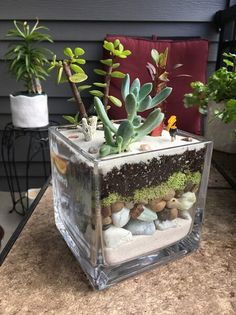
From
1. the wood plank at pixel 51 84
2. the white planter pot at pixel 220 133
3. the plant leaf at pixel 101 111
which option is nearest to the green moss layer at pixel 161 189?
the plant leaf at pixel 101 111

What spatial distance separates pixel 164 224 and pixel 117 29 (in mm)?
1410

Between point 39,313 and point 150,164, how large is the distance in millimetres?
270

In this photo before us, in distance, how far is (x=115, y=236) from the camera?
0.42 metres

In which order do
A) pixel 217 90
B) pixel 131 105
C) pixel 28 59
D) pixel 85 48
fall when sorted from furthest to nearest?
pixel 85 48
pixel 28 59
pixel 217 90
pixel 131 105

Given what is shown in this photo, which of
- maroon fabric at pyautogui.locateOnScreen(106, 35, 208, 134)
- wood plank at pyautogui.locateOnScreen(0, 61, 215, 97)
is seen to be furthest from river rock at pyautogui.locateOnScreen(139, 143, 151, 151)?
wood plank at pyautogui.locateOnScreen(0, 61, 215, 97)

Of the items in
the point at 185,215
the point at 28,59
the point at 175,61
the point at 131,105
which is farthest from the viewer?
the point at 175,61

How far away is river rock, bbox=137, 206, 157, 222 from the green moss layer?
0.9 inches

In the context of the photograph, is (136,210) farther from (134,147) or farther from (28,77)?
(28,77)

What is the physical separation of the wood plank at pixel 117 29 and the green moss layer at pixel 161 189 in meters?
1.35

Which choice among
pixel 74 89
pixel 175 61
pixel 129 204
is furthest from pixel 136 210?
pixel 175 61

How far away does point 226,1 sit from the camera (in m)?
1.51

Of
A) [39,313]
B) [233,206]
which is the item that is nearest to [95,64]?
[233,206]

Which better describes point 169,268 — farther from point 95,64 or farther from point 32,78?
point 95,64

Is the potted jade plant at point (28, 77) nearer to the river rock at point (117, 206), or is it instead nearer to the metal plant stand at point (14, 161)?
the metal plant stand at point (14, 161)
